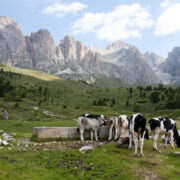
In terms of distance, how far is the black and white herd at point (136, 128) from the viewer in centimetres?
1805

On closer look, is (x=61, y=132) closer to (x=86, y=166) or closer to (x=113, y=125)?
(x=113, y=125)

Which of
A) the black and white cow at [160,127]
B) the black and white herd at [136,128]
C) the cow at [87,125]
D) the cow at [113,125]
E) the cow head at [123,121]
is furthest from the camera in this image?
the cow at [87,125]

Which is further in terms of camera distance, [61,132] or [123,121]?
[61,132]

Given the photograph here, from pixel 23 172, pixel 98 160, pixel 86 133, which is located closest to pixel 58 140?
pixel 86 133

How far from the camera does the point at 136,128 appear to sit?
59.2 ft

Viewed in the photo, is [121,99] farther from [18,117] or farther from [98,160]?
[98,160]

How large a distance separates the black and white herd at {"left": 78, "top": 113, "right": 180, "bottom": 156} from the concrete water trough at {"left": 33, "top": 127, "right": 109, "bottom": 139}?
0.92 meters

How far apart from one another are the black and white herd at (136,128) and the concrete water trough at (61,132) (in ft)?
3.01

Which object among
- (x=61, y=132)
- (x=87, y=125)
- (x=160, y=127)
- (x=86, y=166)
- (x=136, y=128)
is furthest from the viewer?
(x=61, y=132)

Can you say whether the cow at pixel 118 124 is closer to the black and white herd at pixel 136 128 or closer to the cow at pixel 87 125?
the black and white herd at pixel 136 128

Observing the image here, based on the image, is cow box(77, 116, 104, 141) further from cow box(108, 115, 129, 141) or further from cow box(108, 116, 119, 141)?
cow box(108, 115, 129, 141)

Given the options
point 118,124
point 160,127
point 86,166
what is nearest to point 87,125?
point 118,124

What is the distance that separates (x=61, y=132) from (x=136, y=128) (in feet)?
37.2

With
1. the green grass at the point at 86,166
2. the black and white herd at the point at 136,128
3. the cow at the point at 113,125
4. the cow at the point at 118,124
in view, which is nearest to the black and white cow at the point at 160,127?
the black and white herd at the point at 136,128
